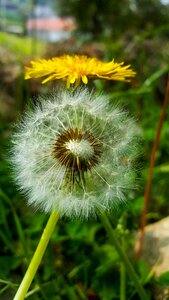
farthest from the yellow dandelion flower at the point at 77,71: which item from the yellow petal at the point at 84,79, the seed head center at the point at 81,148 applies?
the seed head center at the point at 81,148

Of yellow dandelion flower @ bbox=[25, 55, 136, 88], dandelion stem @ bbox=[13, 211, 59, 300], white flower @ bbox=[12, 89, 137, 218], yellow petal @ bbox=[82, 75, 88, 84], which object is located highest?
yellow dandelion flower @ bbox=[25, 55, 136, 88]

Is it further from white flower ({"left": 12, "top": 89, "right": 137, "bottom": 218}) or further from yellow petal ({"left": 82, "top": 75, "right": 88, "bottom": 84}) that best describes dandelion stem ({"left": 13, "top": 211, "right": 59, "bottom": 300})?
yellow petal ({"left": 82, "top": 75, "right": 88, "bottom": 84})

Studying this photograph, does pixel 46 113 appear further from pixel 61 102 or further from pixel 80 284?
pixel 80 284

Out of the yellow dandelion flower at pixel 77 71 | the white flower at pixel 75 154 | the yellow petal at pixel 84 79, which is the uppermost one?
the yellow dandelion flower at pixel 77 71

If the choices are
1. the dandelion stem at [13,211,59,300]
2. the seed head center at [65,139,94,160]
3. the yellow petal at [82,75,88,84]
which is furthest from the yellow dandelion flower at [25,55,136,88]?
the dandelion stem at [13,211,59,300]

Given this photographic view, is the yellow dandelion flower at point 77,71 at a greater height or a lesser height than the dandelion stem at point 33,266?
greater

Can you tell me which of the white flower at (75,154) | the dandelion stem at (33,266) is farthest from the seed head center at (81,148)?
the dandelion stem at (33,266)

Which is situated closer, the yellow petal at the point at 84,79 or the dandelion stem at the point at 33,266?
the dandelion stem at the point at 33,266

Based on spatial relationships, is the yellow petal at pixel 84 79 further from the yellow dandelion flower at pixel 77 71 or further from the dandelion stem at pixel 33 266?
the dandelion stem at pixel 33 266

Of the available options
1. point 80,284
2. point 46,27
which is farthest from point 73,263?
point 46,27
